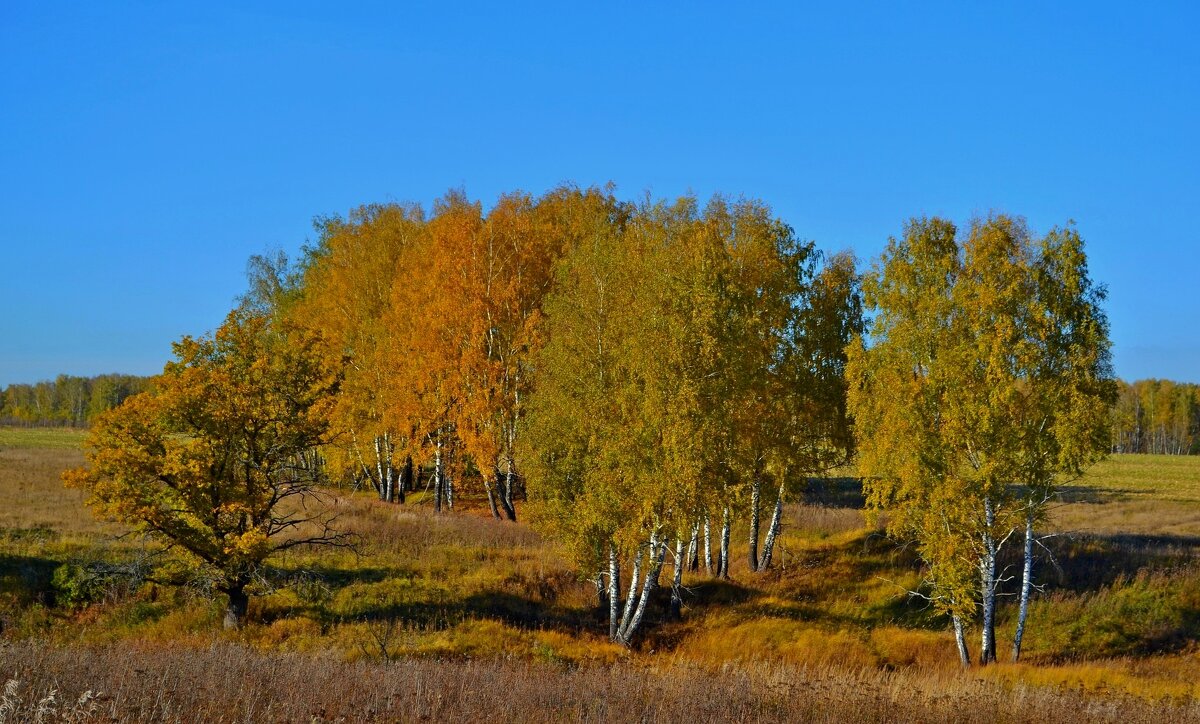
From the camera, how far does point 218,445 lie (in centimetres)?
2222

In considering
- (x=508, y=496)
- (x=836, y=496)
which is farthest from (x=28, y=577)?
(x=836, y=496)

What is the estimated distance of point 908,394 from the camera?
905 inches

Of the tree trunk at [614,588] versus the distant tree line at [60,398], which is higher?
the distant tree line at [60,398]

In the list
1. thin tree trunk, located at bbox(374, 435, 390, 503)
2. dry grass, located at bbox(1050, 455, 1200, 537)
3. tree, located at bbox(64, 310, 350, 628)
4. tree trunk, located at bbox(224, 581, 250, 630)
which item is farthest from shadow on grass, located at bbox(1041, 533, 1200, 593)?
thin tree trunk, located at bbox(374, 435, 390, 503)

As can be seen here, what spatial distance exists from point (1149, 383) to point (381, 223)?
478ft

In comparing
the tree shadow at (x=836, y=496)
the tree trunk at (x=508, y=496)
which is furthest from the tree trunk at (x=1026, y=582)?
the tree trunk at (x=508, y=496)

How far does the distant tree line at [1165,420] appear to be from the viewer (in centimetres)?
13650

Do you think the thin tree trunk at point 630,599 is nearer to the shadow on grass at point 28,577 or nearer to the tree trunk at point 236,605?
the tree trunk at point 236,605

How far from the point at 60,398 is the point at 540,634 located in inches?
7932

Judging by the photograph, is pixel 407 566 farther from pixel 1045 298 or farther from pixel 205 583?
pixel 1045 298

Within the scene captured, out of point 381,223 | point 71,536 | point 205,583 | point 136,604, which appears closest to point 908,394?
point 205,583

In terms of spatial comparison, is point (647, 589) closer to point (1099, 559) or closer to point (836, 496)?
point (1099, 559)

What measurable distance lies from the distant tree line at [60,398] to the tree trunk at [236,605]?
14360cm

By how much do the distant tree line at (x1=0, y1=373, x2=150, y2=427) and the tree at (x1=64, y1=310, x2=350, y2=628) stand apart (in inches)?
5662
